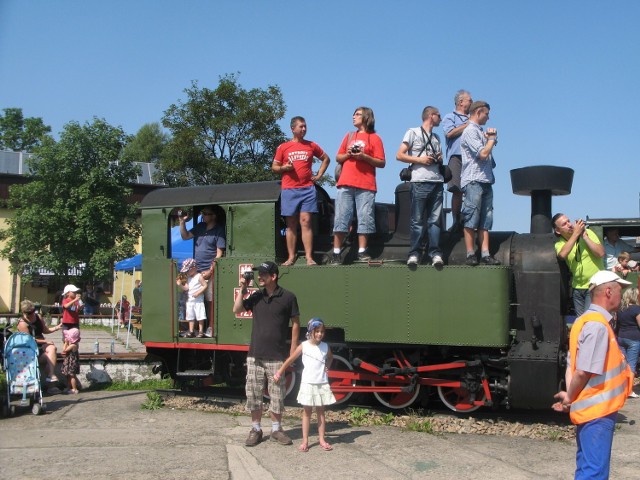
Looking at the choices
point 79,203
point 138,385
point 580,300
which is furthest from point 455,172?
point 79,203

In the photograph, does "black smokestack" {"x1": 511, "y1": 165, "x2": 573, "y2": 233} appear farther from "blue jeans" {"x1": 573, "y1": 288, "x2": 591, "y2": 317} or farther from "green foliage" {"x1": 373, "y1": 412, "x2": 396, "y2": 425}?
"green foliage" {"x1": 373, "y1": 412, "x2": 396, "y2": 425}

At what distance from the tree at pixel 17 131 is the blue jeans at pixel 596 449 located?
193 ft

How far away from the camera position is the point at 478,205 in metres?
7.73

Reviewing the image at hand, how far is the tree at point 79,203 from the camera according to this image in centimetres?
2627

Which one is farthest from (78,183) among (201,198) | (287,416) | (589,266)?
(589,266)

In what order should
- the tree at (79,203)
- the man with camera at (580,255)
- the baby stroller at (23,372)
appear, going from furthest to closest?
the tree at (79,203)
the baby stroller at (23,372)
the man with camera at (580,255)

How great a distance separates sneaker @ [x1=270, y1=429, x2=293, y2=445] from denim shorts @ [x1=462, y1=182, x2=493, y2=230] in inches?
115

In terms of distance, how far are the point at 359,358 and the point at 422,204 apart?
1.95 meters

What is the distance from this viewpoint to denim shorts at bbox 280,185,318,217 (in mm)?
8508

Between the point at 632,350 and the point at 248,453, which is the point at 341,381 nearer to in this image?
the point at 248,453

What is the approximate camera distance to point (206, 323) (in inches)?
368

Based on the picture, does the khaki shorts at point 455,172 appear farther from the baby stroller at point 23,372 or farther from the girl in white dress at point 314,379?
the baby stroller at point 23,372

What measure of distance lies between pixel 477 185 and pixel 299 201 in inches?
82.6

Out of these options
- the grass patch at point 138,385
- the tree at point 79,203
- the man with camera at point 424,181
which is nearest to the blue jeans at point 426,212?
the man with camera at point 424,181
